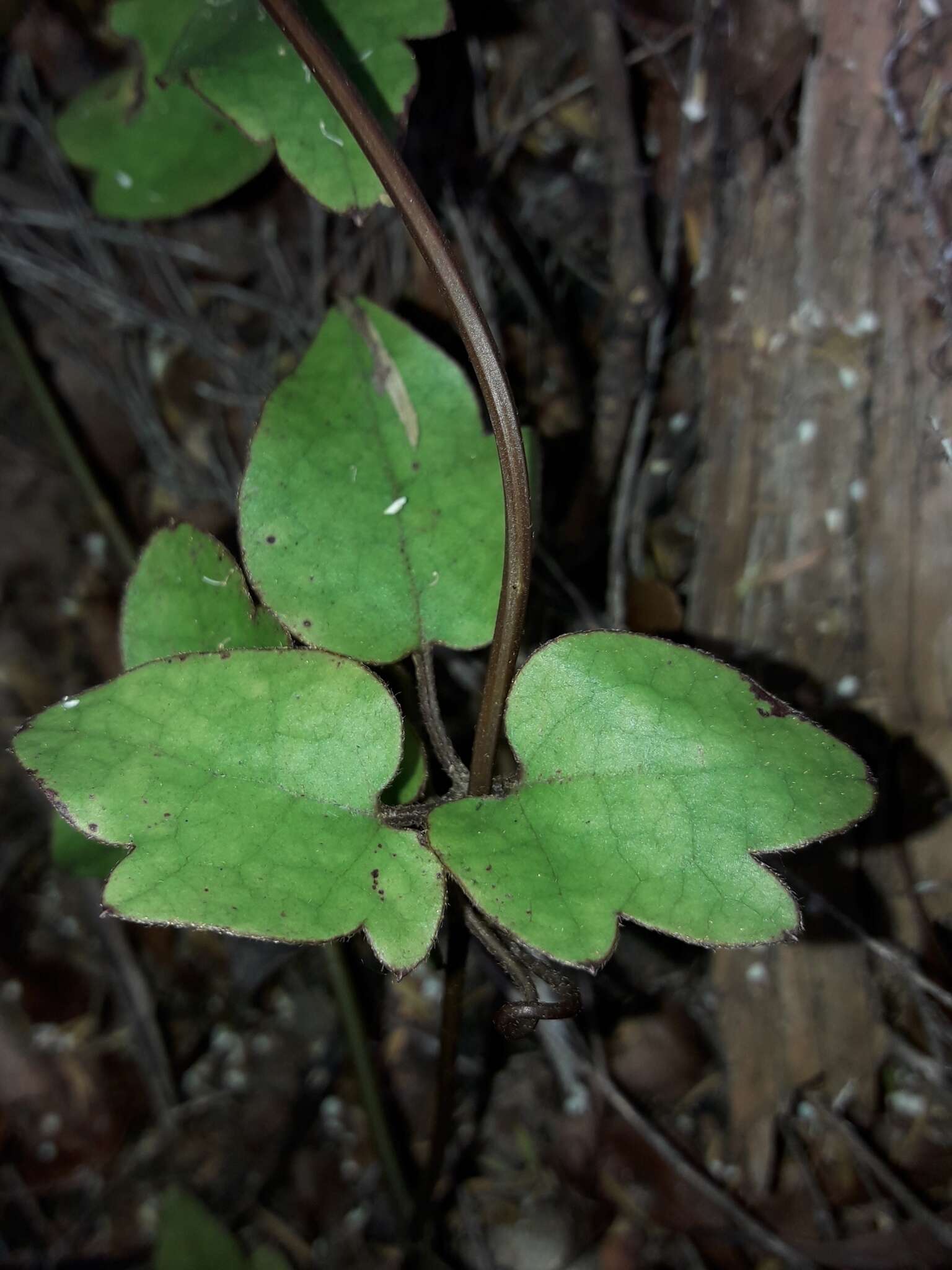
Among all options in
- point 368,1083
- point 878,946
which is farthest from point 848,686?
point 368,1083

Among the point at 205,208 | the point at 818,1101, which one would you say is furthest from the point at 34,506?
the point at 818,1101

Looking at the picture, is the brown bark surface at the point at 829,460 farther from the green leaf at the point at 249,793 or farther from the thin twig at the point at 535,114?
the green leaf at the point at 249,793

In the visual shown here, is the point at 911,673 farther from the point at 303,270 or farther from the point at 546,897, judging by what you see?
the point at 303,270

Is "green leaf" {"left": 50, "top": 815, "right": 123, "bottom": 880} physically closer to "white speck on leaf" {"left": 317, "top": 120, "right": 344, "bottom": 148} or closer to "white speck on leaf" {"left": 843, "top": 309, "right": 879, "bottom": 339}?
"white speck on leaf" {"left": 317, "top": 120, "right": 344, "bottom": 148}

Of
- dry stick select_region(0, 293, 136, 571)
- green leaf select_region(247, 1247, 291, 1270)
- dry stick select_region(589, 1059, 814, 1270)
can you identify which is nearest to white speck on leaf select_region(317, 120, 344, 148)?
dry stick select_region(0, 293, 136, 571)

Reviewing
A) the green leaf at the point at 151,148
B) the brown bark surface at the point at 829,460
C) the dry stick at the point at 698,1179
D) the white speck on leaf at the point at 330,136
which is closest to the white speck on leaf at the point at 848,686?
the brown bark surface at the point at 829,460
